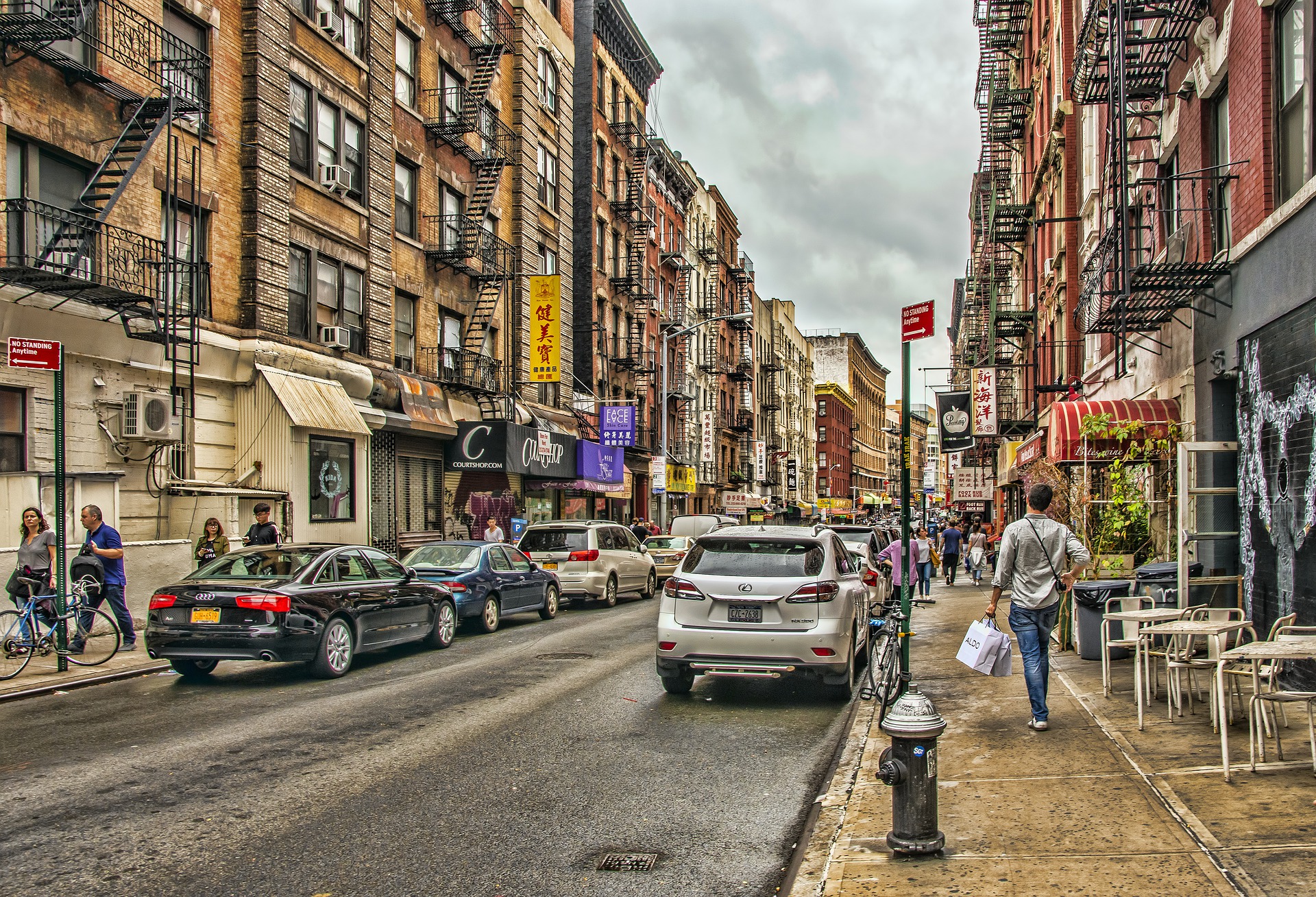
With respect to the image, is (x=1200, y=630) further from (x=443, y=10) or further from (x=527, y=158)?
(x=527, y=158)

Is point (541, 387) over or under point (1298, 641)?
over

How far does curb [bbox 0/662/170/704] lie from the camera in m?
10.5

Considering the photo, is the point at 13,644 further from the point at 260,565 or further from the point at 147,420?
the point at 147,420

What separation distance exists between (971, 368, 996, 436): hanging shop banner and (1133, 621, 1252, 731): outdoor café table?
2980cm

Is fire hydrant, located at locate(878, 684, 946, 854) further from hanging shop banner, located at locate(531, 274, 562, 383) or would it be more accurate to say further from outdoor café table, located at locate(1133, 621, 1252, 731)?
hanging shop banner, located at locate(531, 274, 562, 383)

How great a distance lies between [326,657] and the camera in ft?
38.2

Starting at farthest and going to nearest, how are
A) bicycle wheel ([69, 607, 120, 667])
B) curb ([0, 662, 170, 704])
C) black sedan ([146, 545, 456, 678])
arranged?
bicycle wheel ([69, 607, 120, 667]), black sedan ([146, 545, 456, 678]), curb ([0, 662, 170, 704])

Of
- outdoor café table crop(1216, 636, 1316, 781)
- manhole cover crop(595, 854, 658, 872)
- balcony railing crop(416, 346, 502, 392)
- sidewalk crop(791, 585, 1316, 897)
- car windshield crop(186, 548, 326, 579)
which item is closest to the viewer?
sidewalk crop(791, 585, 1316, 897)

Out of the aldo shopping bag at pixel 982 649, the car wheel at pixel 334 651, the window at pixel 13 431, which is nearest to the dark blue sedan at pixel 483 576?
the car wheel at pixel 334 651

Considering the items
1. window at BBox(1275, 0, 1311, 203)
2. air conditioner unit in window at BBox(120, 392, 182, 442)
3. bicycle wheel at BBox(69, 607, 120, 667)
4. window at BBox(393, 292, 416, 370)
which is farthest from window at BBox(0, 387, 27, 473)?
window at BBox(1275, 0, 1311, 203)

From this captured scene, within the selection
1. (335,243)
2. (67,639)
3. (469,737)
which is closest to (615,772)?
(469,737)

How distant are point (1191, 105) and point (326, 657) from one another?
12.1m

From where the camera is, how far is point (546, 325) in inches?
1197

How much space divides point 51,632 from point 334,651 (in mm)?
3488
